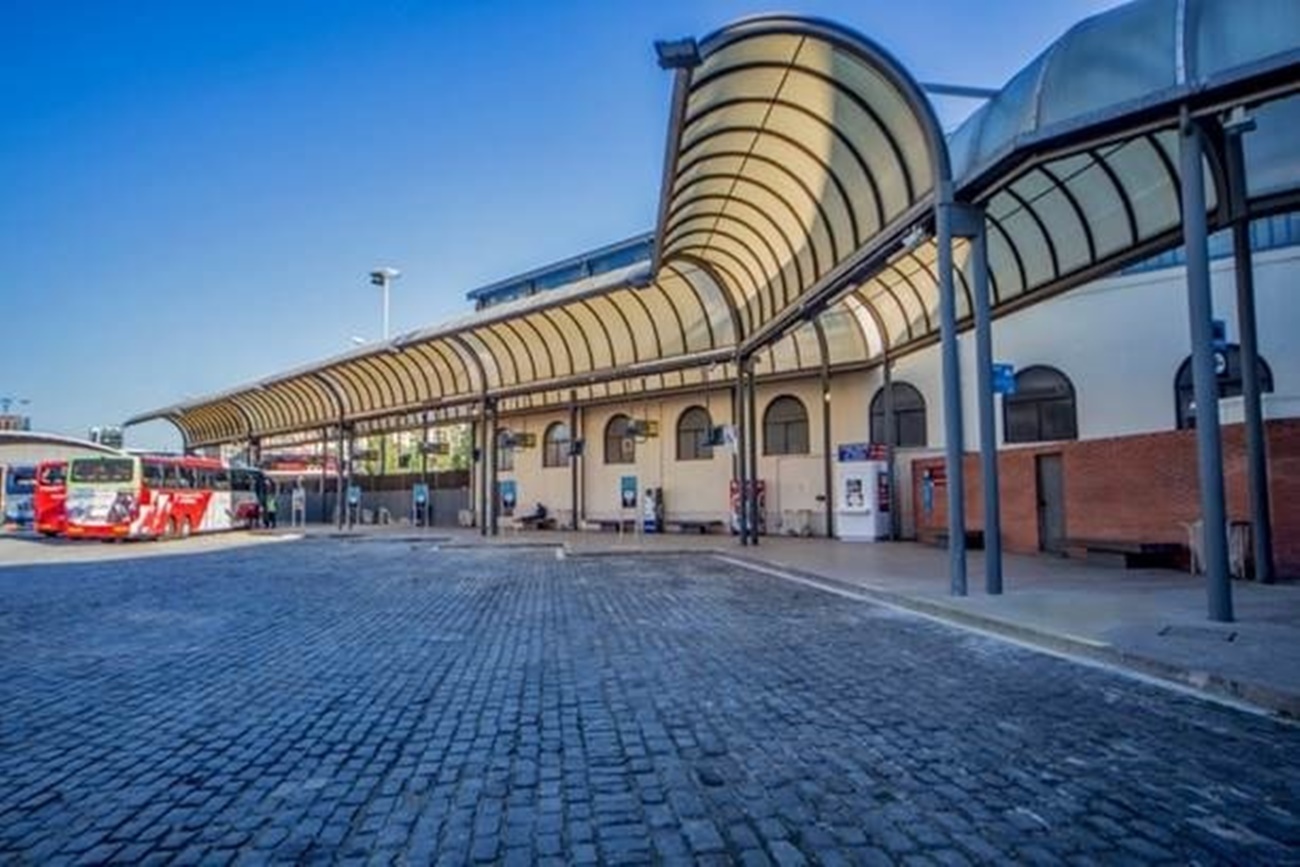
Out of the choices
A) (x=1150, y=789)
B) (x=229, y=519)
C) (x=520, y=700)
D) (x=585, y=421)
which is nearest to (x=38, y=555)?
(x=229, y=519)

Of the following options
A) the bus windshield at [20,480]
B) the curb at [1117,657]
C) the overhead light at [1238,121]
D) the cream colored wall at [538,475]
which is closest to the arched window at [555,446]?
the cream colored wall at [538,475]

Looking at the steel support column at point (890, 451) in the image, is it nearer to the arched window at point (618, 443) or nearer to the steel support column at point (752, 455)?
the steel support column at point (752, 455)

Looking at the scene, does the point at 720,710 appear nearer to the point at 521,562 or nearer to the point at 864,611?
the point at 864,611

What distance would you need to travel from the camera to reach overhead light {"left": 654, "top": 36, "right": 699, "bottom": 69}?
9.30 m

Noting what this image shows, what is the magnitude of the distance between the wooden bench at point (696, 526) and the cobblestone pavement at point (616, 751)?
57.8 ft

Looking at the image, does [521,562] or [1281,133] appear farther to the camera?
[521,562]

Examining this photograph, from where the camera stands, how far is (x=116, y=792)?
3.89 meters

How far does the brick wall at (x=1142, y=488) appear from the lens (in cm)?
1183

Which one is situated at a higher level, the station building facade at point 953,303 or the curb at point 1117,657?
the station building facade at point 953,303

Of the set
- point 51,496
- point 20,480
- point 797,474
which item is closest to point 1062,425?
point 797,474

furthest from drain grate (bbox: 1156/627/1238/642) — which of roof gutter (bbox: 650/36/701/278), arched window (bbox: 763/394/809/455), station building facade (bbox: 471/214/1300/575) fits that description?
arched window (bbox: 763/394/809/455)

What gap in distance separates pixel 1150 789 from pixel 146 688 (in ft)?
21.9

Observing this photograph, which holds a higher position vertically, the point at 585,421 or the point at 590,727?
the point at 585,421

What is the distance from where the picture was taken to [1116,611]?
856 cm
